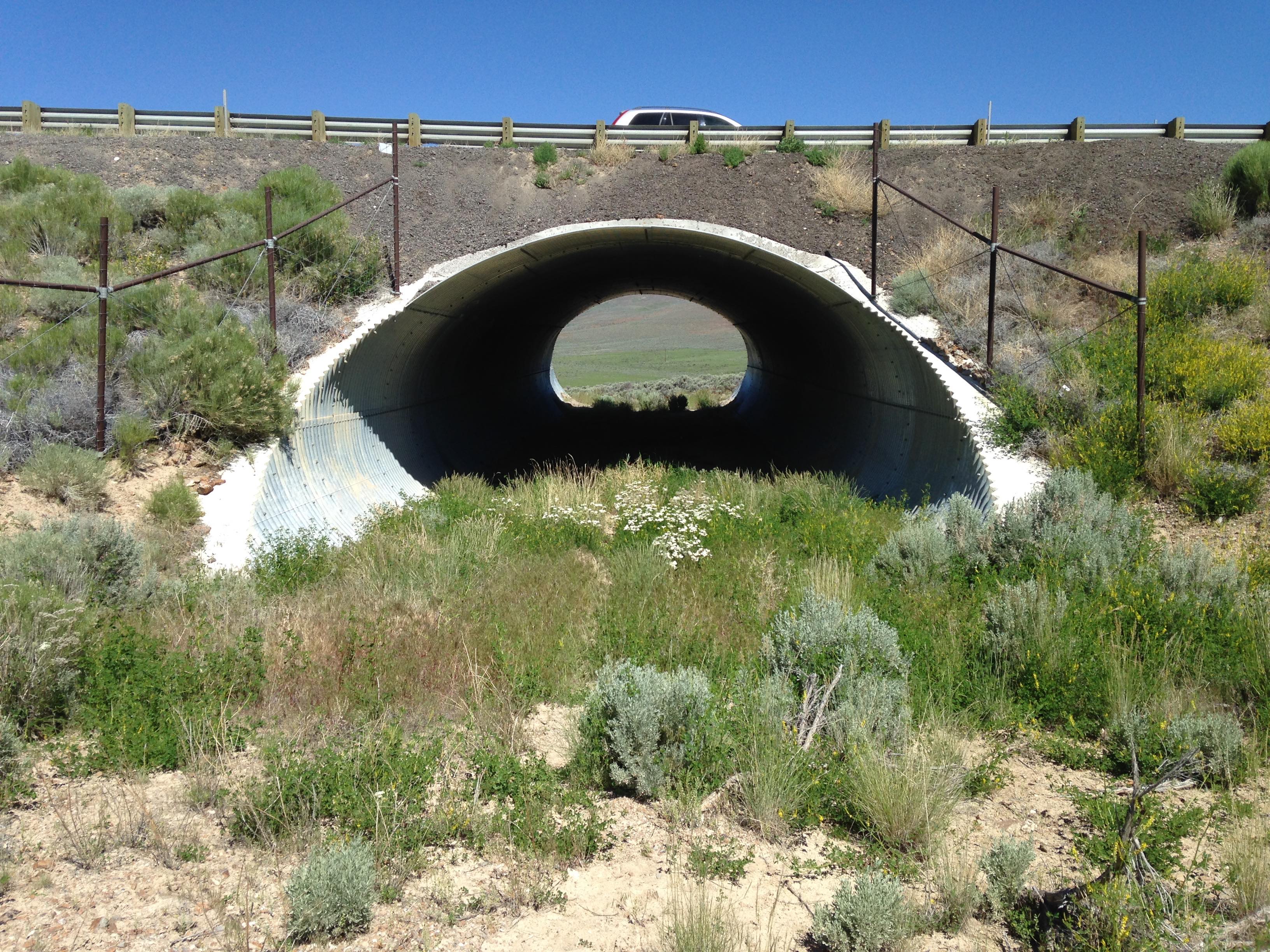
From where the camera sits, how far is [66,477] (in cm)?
896

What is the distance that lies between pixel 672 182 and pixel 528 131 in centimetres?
374

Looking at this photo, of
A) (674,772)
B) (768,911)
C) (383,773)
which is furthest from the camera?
(674,772)

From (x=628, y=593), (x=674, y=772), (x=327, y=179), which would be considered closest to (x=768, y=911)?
(x=674, y=772)

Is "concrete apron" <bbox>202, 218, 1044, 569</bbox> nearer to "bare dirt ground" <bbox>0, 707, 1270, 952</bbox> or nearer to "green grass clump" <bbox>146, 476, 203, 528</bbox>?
"green grass clump" <bbox>146, 476, 203, 528</bbox>

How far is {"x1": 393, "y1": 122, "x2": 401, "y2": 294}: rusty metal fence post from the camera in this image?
13.8m

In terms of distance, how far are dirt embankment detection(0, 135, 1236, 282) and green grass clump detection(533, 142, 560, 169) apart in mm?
263

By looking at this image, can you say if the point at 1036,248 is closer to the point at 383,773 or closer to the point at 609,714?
the point at 609,714

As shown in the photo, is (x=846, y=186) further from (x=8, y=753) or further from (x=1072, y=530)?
(x=8, y=753)

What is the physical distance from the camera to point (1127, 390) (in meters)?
10.6

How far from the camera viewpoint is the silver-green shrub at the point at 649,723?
17.8ft

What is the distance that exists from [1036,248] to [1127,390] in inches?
185

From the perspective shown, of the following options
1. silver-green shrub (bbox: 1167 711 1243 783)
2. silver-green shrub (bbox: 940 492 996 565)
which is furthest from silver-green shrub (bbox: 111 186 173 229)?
silver-green shrub (bbox: 1167 711 1243 783)

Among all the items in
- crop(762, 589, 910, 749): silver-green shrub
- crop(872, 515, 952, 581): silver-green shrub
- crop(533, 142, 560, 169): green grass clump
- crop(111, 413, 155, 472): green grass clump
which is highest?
crop(533, 142, 560, 169): green grass clump

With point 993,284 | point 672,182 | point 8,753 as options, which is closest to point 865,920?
point 8,753
